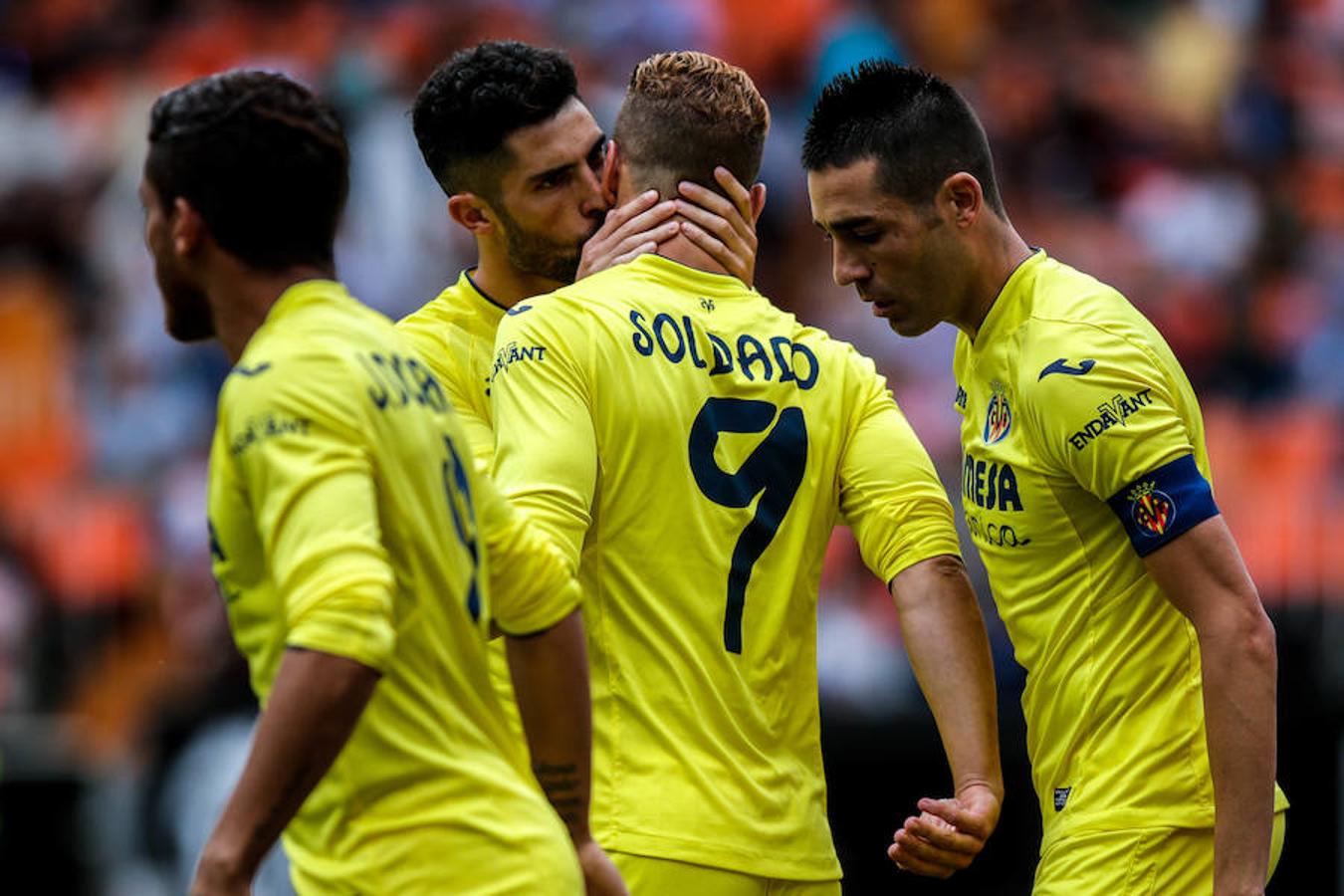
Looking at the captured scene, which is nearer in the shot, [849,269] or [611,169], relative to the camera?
[849,269]

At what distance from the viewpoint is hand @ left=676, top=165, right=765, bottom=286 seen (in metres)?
4.89

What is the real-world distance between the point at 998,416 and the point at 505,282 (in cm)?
132

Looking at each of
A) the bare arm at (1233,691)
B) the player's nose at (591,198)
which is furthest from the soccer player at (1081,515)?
the player's nose at (591,198)

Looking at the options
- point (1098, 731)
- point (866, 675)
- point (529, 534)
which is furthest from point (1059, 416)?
point (866, 675)

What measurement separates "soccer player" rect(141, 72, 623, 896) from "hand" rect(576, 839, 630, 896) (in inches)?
11.5

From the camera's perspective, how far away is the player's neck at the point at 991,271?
16.2ft

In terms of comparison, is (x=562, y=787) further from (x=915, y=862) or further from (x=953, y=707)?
(x=953, y=707)

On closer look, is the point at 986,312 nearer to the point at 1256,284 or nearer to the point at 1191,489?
the point at 1191,489

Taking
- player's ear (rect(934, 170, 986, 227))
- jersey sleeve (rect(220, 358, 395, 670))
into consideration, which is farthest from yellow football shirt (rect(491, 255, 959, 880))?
jersey sleeve (rect(220, 358, 395, 670))

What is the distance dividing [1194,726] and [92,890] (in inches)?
260

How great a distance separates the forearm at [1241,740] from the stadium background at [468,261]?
476 centimetres

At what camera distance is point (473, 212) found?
5469 mm

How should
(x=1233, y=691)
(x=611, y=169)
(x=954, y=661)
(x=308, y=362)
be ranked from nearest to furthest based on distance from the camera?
(x=308, y=362), (x=1233, y=691), (x=954, y=661), (x=611, y=169)

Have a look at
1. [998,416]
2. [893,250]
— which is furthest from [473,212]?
[998,416]
